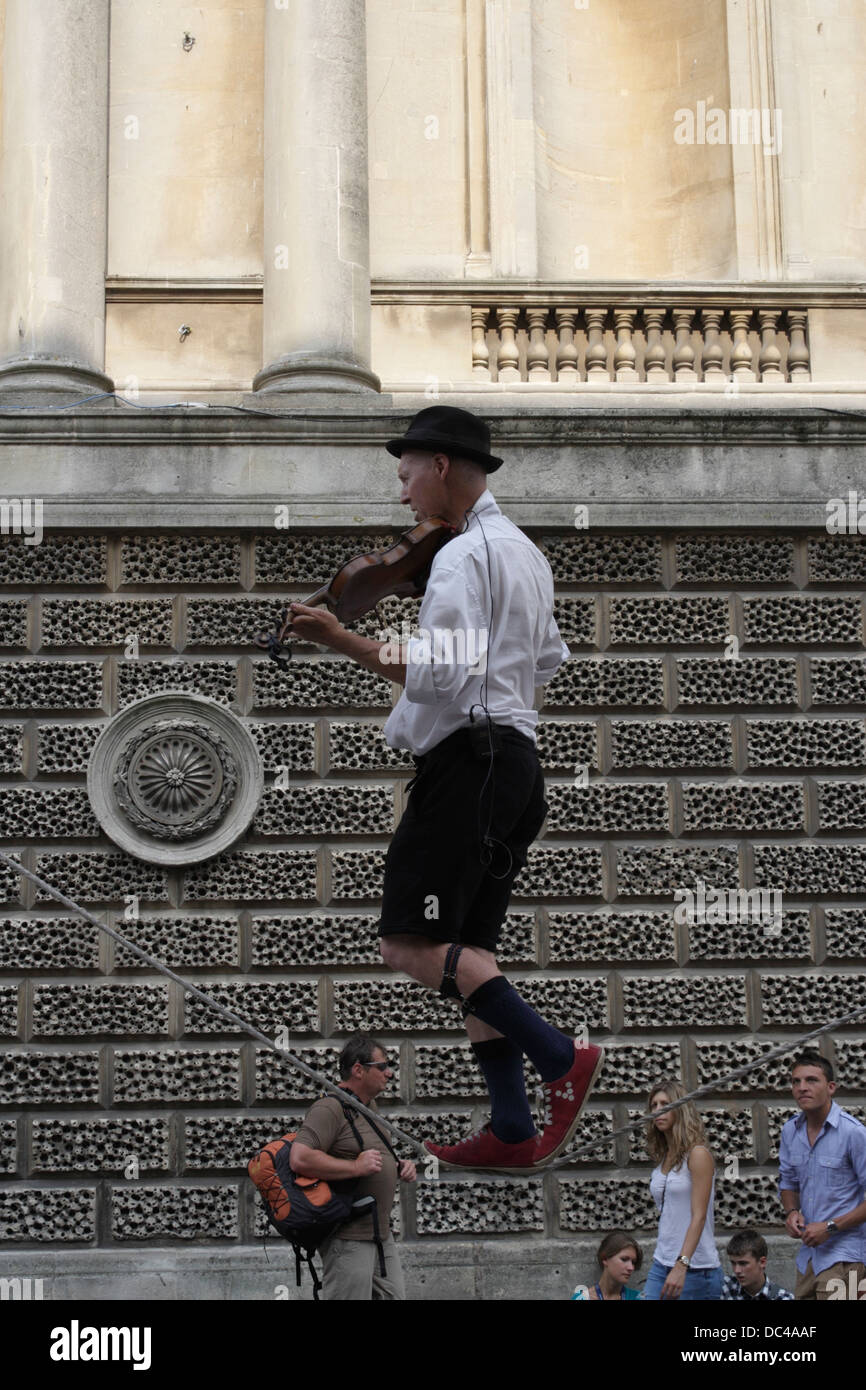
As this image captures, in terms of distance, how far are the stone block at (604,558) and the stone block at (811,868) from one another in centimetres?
177

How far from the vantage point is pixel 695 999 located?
11.9m

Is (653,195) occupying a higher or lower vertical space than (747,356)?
higher

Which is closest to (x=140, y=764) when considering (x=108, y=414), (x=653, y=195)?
(x=108, y=414)

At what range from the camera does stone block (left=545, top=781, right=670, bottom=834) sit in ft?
39.5

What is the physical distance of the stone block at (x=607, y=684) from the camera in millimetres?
12188

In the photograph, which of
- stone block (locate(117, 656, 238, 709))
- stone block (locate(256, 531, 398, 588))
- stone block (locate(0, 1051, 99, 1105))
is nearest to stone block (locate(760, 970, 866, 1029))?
stone block (locate(256, 531, 398, 588))

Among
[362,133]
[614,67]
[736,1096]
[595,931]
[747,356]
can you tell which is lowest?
[736,1096]


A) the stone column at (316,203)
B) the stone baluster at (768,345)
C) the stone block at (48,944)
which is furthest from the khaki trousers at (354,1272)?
the stone baluster at (768,345)

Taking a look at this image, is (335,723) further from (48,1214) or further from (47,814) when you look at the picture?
(48,1214)

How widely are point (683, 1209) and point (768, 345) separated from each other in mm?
6660

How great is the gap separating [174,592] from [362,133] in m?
3.42

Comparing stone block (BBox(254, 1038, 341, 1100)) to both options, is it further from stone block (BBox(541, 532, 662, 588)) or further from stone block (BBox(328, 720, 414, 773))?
stone block (BBox(541, 532, 662, 588))
